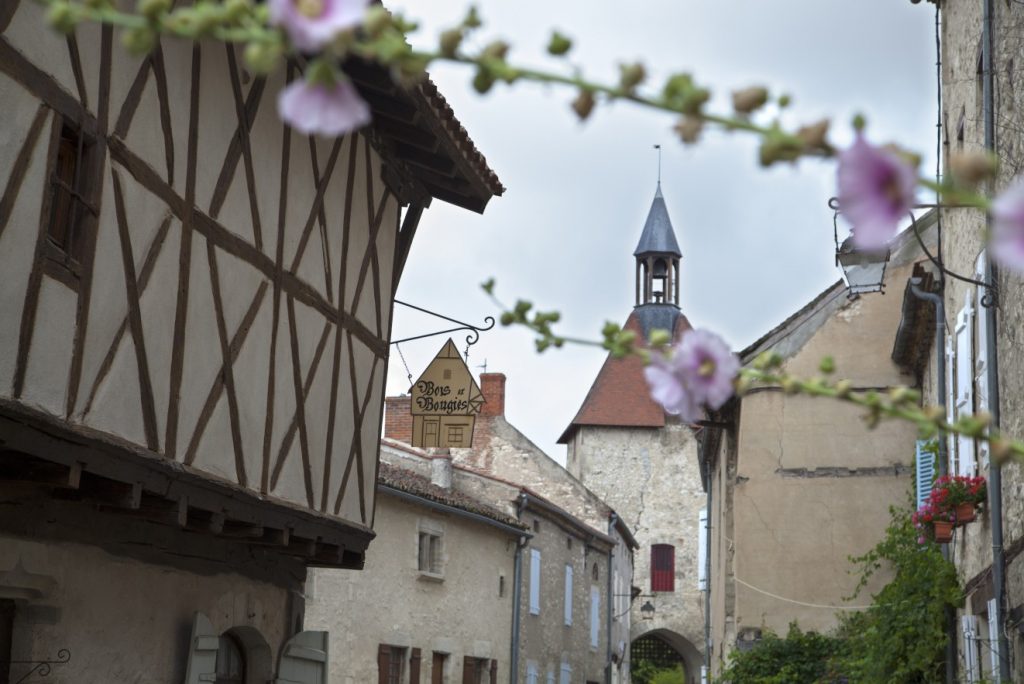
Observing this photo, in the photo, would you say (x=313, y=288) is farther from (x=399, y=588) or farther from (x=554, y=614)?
(x=554, y=614)

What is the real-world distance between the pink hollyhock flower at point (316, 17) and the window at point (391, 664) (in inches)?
664

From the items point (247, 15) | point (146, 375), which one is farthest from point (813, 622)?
point (247, 15)

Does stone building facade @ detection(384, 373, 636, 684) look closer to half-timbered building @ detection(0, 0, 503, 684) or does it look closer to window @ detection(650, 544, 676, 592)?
window @ detection(650, 544, 676, 592)

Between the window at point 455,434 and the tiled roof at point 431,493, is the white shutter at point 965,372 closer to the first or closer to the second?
the window at point 455,434

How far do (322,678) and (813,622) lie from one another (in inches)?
290

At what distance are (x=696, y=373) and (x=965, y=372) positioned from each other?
310 inches

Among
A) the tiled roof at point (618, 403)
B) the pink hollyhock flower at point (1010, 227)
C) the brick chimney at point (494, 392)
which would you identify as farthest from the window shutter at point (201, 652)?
the tiled roof at point (618, 403)

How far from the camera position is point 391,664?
1848cm

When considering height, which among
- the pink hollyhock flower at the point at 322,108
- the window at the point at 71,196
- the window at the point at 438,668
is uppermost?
the window at the point at 71,196

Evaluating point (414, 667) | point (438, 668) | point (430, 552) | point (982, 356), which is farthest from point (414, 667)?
point (982, 356)

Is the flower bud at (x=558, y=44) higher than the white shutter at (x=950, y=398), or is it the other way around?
the white shutter at (x=950, y=398)

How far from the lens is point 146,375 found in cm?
658

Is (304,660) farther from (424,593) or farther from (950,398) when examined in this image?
(424,593)

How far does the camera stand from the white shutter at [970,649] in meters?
9.80
